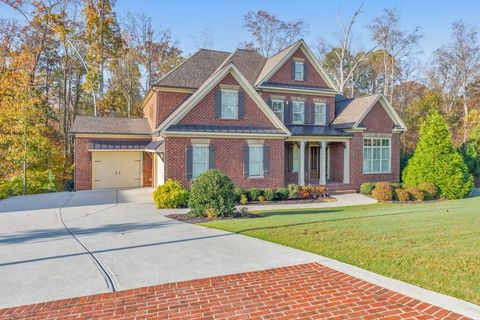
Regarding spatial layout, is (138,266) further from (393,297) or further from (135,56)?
(135,56)

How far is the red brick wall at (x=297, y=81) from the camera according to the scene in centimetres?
2151

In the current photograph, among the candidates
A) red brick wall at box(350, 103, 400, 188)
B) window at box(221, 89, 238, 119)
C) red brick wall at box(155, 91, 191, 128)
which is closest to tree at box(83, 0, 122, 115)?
red brick wall at box(155, 91, 191, 128)

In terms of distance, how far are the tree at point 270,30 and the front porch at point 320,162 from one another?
2113 centimetres

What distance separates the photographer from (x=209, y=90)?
17047 millimetres

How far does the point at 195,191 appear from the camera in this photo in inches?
490

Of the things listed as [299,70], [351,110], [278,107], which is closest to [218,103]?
[278,107]

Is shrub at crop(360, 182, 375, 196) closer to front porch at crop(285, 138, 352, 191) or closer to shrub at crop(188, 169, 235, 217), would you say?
front porch at crop(285, 138, 352, 191)

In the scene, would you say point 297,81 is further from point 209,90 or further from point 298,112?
point 209,90

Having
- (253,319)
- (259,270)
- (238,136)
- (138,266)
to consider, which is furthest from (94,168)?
(253,319)

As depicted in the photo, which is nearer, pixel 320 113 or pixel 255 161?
pixel 255 161

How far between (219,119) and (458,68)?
3656 centimetres

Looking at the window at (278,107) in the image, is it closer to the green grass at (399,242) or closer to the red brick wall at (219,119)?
the red brick wall at (219,119)

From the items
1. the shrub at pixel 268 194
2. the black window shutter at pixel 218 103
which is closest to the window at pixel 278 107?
the black window shutter at pixel 218 103

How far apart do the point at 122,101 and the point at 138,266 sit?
30833mm
